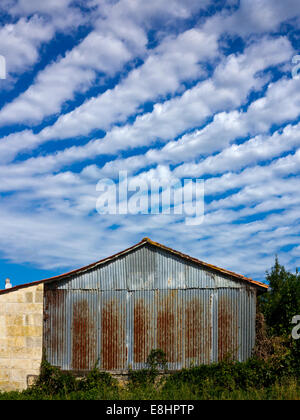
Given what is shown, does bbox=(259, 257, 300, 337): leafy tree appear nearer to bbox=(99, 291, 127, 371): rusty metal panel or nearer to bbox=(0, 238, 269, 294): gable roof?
bbox=(0, 238, 269, 294): gable roof

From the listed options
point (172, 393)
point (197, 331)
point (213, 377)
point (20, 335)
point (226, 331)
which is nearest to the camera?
point (172, 393)

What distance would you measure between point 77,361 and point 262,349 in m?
7.23

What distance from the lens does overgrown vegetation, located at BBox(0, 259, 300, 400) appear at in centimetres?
1516

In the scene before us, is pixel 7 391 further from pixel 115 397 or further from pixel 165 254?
pixel 165 254

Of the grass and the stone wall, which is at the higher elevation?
the stone wall

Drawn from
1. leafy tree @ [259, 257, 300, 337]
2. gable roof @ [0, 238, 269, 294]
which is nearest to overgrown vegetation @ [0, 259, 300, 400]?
leafy tree @ [259, 257, 300, 337]

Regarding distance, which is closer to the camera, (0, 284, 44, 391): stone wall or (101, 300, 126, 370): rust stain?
(101, 300, 126, 370): rust stain

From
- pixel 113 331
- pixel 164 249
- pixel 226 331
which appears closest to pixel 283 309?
pixel 226 331

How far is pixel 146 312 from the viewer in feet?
55.5

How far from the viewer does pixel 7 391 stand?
1709 centimetres

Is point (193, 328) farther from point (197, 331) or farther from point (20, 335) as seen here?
point (20, 335)

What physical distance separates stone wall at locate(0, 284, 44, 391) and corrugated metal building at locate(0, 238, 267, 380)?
0.37m

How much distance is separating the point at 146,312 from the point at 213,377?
11.4 feet
